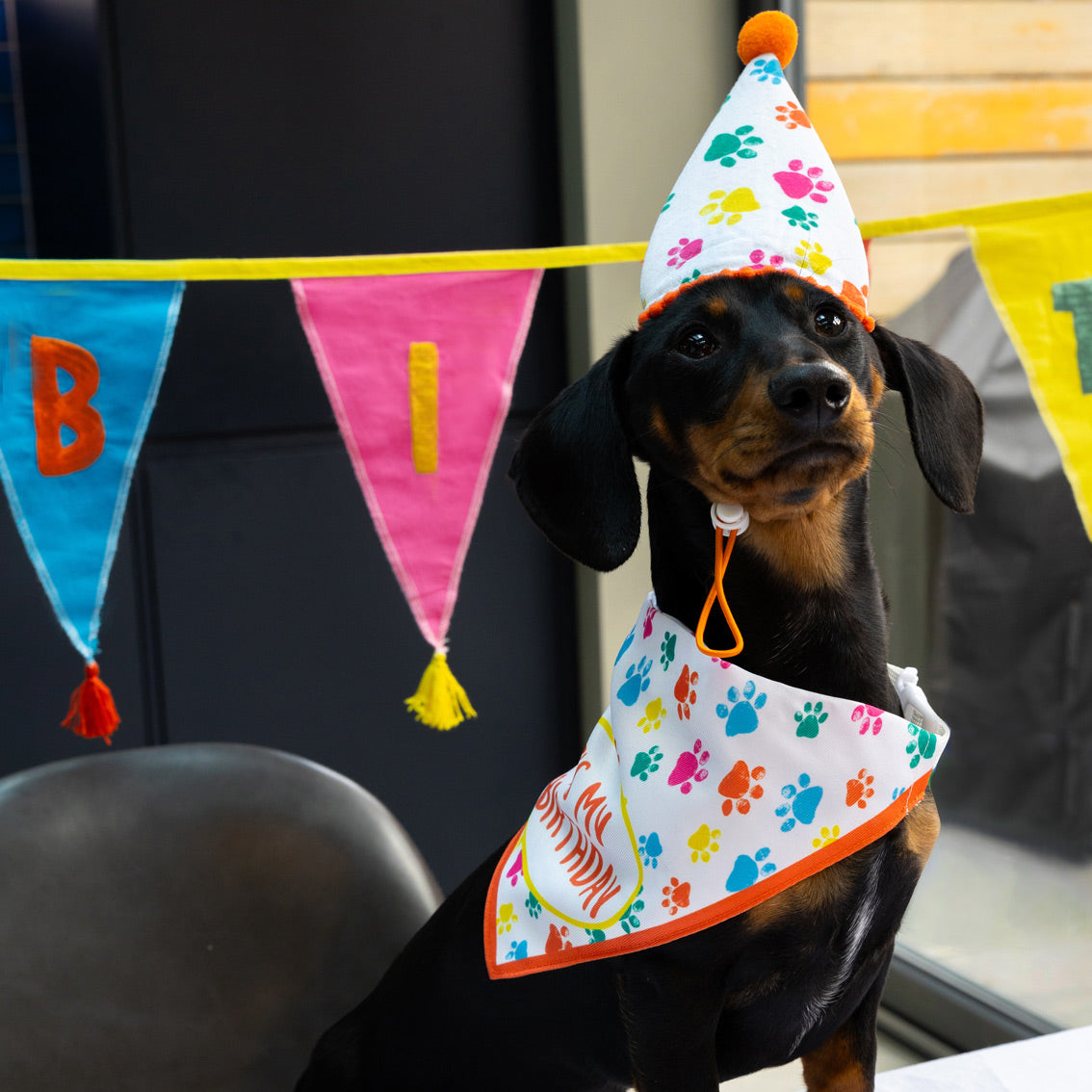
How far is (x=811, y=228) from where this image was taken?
0.84 metres

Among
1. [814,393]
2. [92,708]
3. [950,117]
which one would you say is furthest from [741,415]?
[950,117]

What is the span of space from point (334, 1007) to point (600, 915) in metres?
0.56

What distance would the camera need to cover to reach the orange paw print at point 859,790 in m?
0.83

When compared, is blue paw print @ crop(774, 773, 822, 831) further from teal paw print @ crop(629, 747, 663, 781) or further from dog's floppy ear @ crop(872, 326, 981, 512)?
dog's floppy ear @ crop(872, 326, 981, 512)

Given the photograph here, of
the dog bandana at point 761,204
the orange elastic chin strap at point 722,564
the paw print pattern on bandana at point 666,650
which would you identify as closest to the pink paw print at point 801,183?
the dog bandana at point 761,204

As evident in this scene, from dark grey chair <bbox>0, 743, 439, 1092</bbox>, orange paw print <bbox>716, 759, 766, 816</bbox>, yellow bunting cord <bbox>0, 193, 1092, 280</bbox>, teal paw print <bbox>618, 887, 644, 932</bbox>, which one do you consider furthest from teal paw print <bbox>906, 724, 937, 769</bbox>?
dark grey chair <bbox>0, 743, 439, 1092</bbox>

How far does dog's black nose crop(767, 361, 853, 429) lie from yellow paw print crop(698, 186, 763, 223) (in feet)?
0.41

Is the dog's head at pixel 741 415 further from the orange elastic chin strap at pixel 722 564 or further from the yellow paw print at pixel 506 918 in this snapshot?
the yellow paw print at pixel 506 918

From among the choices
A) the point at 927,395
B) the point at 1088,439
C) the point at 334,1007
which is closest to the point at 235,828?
the point at 334,1007

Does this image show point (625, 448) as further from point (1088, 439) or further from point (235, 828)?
point (235, 828)

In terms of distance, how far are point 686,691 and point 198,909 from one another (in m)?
0.70

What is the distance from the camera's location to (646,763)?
2.82 feet

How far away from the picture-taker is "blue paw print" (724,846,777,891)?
819mm

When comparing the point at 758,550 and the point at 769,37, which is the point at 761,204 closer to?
the point at 769,37
